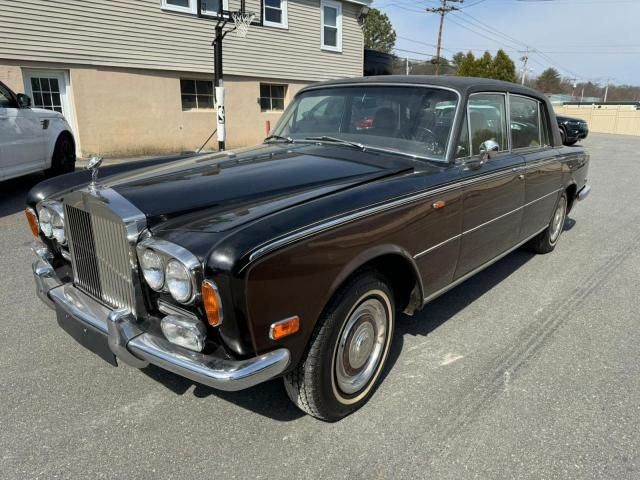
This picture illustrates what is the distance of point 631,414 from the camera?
2529 millimetres

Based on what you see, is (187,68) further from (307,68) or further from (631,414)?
(631,414)

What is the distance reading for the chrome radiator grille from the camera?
7.23 ft

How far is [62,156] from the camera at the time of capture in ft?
25.4

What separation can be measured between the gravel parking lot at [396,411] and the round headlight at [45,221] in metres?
0.78

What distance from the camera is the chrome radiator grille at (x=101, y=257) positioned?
220cm

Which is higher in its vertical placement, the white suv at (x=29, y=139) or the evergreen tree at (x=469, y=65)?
the evergreen tree at (x=469, y=65)

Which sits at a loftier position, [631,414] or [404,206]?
[404,206]

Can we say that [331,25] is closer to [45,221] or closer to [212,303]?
[45,221]

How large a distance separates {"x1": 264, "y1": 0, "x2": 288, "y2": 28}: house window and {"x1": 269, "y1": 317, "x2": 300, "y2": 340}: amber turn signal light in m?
13.3

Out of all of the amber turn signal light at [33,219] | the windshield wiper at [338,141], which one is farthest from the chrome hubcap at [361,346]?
the amber turn signal light at [33,219]

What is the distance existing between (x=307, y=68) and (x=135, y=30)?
547 centimetres

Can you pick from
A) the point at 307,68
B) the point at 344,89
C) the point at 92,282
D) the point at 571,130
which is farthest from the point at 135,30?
the point at 571,130

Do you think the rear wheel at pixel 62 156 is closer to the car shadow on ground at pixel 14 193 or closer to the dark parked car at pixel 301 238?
the car shadow on ground at pixel 14 193

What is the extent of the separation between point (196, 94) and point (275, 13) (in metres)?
3.45
